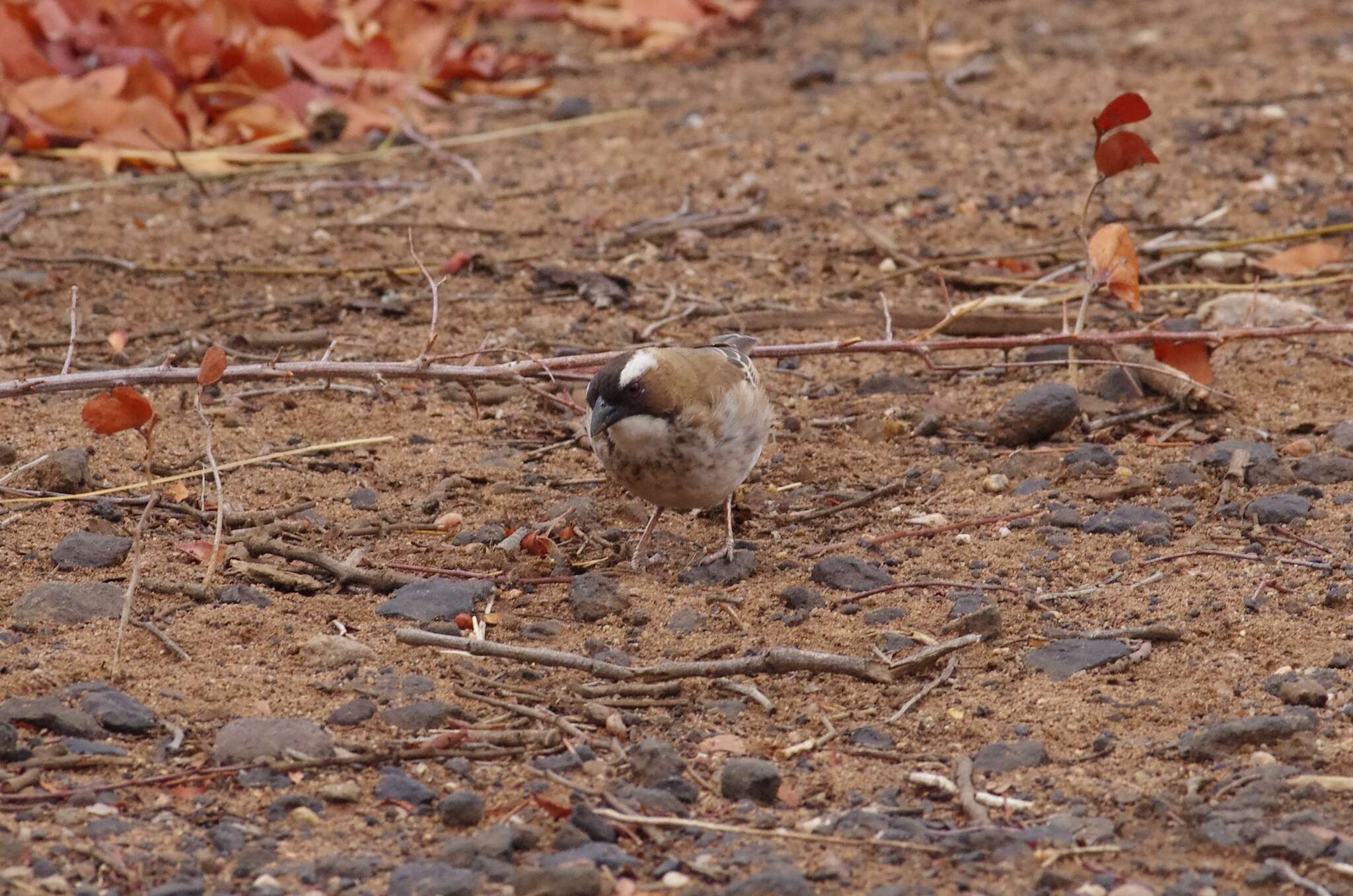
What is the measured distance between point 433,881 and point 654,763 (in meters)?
0.66

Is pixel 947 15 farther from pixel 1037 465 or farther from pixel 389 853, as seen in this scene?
pixel 389 853

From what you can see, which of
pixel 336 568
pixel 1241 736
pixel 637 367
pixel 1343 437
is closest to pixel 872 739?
pixel 1241 736

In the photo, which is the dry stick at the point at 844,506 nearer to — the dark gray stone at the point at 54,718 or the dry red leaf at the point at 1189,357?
the dry red leaf at the point at 1189,357

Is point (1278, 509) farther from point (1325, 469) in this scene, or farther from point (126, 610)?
point (126, 610)

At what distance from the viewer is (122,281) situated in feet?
23.0

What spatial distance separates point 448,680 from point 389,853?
2.71 ft

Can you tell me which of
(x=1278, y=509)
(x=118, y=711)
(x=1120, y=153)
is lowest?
(x=1278, y=509)

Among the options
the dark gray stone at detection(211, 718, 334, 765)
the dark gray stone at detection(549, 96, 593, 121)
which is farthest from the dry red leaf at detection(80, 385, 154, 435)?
the dark gray stone at detection(549, 96, 593, 121)

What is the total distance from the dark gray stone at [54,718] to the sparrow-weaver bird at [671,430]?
174cm

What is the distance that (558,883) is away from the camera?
10.3ft

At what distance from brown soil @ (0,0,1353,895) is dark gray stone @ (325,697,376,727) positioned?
6 centimetres

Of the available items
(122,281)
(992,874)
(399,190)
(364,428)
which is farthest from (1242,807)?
(399,190)

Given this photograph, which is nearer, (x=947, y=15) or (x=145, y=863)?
(x=145, y=863)

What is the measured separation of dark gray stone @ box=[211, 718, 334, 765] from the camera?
362 centimetres
